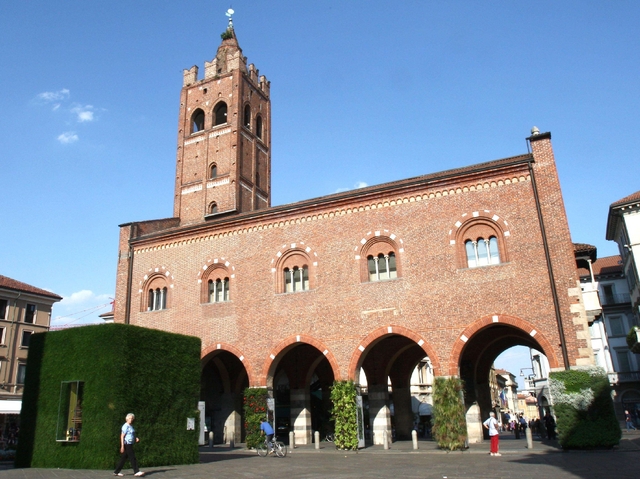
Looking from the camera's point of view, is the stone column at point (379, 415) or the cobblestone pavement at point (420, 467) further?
the stone column at point (379, 415)

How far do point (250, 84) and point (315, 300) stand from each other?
21.1 meters

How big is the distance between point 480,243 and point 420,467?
972cm

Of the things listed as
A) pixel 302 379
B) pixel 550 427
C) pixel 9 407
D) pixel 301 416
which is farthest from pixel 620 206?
pixel 9 407

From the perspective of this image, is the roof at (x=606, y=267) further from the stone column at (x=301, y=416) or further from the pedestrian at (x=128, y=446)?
the pedestrian at (x=128, y=446)

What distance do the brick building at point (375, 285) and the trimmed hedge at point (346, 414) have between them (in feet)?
1.98

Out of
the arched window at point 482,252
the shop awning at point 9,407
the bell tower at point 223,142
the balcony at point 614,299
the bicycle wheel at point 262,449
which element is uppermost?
the bell tower at point 223,142

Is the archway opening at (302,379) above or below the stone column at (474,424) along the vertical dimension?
above

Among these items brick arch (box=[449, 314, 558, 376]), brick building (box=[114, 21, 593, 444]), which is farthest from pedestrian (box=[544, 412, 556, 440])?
brick arch (box=[449, 314, 558, 376])

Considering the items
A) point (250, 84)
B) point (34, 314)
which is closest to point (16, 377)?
point (34, 314)

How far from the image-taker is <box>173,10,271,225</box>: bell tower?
33906 mm

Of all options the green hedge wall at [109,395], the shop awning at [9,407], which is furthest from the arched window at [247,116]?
the green hedge wall at [109,395]

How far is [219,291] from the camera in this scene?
2583 cm

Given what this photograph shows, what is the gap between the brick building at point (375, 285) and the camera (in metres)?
19.8

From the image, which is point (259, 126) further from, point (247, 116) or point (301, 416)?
point (301, 416)
